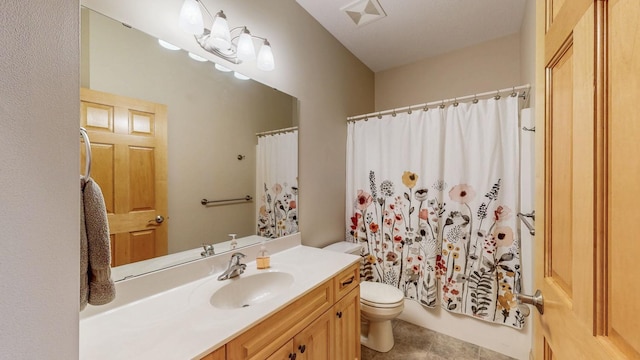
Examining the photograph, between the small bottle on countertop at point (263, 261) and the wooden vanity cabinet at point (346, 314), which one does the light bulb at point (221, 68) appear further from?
the wooden vanity cabinet at point (346, 314)

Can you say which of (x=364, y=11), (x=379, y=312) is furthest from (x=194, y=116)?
(x=379, y=312)

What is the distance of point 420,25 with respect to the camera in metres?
2.16

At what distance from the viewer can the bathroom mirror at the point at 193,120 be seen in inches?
40.7

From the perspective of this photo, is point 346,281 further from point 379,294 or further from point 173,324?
point 173,324

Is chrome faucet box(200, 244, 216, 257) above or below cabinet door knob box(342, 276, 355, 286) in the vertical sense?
above

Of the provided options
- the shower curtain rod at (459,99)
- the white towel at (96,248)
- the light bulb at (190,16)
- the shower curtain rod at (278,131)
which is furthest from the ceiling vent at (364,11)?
the white towel at (96,248)

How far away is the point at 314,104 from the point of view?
2.09m

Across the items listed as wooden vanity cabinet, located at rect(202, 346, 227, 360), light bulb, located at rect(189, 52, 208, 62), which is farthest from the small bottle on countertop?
light bulb, located at rect(189, 52, 208, 62)

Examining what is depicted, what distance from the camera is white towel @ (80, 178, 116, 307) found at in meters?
0.68

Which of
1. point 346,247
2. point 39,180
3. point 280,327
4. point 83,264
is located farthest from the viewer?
point 346,247

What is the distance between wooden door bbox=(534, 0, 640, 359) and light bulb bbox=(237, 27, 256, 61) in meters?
1.34

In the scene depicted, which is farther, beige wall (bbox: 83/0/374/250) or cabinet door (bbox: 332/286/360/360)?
cabinet door (bbox: 332/286/360/360)

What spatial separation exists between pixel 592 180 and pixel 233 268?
1363mm

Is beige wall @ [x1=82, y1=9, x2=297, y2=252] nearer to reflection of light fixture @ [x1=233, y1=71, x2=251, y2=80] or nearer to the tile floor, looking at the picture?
reflection of light fixture @ [x1=233, y1=71, x2=251, y2=80]
